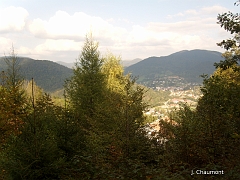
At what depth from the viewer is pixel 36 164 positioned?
7215 mm

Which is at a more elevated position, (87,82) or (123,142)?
(87,82)

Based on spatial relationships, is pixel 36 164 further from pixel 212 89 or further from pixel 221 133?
pixel 212 89

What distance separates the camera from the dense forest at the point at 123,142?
7.03 metres

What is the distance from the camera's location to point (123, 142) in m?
9.09

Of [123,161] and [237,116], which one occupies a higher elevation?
[237,116]

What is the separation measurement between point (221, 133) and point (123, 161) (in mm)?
4324

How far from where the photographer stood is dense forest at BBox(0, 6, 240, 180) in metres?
7.03

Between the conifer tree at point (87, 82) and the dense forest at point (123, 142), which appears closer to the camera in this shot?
the dense forest at point (123, 142)

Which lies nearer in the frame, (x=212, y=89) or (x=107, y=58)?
(x=212, y=89)

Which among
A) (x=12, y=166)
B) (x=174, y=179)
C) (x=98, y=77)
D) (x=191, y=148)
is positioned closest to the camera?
(x=174, y=179)

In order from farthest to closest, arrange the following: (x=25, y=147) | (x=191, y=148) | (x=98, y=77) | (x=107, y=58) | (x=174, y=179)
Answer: (x=107, y=58) → (x=98, y=77) → (x=191, y=148) → (x=25, y=147) → (x=174, y=179)

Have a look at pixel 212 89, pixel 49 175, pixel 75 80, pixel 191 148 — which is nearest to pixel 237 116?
pixel 212 89

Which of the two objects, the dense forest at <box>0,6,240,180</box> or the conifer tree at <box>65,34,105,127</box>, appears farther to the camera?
the conifer tree at <box>65,34,105,127</box>

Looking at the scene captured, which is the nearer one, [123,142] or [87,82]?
[123,142]
